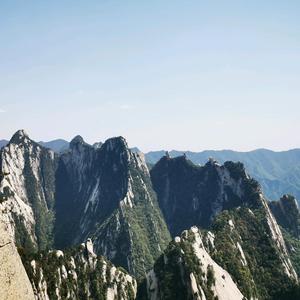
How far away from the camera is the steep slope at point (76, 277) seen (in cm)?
15162

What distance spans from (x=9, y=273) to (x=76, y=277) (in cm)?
12059

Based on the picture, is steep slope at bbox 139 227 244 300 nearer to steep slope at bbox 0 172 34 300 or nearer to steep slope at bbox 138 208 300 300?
steep slope at bbox 138 208 300 300

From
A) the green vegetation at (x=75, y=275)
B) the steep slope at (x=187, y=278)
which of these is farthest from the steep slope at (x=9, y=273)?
the steep slope at (x=187, y=278)

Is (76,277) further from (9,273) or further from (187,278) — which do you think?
(9,273)

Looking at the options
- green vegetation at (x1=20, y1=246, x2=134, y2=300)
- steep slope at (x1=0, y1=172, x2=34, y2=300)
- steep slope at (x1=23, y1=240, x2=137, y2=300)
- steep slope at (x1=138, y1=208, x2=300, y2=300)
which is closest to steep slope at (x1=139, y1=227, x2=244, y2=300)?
steep slope at (x1=138, y1=208, x2=300, y2=300)

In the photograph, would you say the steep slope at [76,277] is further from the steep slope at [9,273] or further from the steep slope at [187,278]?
the steep slope at [9,273]

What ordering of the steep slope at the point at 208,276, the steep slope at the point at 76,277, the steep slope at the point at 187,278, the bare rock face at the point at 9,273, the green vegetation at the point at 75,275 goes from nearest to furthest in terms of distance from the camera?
1. the bare rock face at the point at 9,273
2. the steep slope at the point at 76,277
3. the steep slope at the point at 187,278
4. the green vegetation at the point at 75,275
5. the steep slope at the point at 208,276

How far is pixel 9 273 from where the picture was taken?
53.8 m

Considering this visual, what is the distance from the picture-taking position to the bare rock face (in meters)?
52.2

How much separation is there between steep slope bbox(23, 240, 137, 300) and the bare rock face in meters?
93.9

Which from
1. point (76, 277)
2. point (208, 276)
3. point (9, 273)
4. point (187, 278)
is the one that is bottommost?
point (208, 276)

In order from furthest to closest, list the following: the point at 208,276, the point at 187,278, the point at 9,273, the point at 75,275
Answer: the point at 75,275 → the point at 208,276 → the point at 187,278 → the point at 9,273

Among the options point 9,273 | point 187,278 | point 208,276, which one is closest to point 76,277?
point 187,278

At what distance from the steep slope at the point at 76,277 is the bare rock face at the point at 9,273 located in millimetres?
93947
